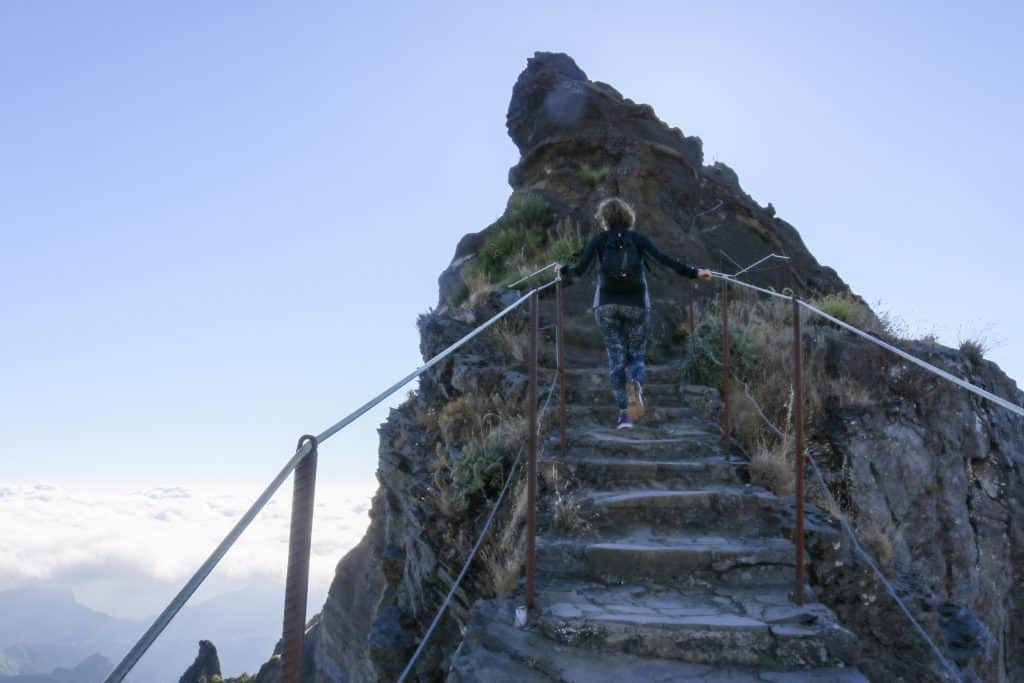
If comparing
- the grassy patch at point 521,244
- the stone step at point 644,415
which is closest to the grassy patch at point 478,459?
the stone step at point 644,415

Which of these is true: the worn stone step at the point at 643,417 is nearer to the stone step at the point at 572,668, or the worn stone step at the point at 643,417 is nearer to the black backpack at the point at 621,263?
the black backpack at the point at 621,263

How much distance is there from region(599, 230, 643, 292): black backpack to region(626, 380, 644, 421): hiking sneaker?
913mm

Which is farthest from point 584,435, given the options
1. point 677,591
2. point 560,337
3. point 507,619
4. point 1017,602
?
point 1017,602

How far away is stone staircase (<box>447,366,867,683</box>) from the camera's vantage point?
3.53 metres

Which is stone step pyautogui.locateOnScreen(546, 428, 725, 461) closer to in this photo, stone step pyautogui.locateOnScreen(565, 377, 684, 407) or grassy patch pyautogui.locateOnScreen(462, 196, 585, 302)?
stone step pyautogui.locateOnScreen(565, 377, 684, 407)

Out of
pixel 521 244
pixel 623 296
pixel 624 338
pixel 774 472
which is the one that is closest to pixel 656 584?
pixel 774 472

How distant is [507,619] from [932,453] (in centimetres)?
557

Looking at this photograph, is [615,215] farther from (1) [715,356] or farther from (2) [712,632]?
(2) [712,632]

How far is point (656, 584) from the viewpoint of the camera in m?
4.35

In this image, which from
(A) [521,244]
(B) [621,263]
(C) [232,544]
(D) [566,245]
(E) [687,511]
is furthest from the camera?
(A) [521,244]

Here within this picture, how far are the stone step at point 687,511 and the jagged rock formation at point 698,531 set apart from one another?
14mm

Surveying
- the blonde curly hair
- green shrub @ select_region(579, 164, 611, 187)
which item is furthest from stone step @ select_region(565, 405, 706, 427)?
green shrub @ select_region(579, 164, 611, 187)

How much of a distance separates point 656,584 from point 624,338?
2606mm

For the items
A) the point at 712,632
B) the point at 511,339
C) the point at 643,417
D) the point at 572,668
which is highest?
the point at 511,339
